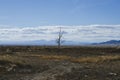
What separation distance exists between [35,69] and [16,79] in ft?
26.0

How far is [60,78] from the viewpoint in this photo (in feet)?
80.5

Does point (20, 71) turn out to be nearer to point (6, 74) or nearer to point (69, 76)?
point (6, 74)

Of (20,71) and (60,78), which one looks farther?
(20,71)

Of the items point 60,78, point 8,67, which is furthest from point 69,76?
point 8,67

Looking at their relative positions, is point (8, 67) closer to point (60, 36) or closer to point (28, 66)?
point (28, 66)

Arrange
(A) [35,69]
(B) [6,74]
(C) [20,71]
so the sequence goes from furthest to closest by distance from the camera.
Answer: (A) [35,69]
(C) [20,71]
(B) [6,74]

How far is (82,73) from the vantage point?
26.2 metres

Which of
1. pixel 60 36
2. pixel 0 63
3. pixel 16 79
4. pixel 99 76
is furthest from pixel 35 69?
pixel 60 36

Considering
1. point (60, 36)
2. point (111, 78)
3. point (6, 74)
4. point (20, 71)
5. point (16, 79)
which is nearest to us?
point (111, 78)

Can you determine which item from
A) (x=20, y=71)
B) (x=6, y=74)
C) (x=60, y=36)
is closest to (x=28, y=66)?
(x=20, y=71)

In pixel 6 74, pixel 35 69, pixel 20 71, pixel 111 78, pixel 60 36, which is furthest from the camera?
pixel 60 36

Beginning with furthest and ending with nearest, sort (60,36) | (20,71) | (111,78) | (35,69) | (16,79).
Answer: (60,36) < (35,69) < (20,71) < (16,79) < (111,78)

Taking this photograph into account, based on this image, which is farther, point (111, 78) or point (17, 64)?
point (17, 64)

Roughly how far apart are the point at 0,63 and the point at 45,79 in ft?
37.2
